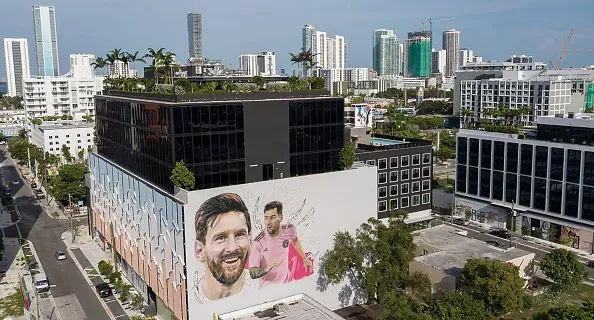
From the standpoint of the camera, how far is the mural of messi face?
31859 millimetres

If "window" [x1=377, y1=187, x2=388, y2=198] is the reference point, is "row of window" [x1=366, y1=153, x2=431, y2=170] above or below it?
above

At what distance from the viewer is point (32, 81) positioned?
126m

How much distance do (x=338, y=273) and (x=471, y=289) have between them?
963 cm

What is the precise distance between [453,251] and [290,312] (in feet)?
63.3

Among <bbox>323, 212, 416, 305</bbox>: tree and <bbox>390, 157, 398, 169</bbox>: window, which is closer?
<bbox>323, 212, 416, 305</bbox>: tree

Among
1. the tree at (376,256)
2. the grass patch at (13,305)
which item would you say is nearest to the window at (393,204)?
the tree at (376,256)

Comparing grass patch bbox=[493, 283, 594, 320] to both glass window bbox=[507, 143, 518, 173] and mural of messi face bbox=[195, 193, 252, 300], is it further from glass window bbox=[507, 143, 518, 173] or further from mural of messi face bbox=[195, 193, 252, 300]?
mural of messi face bbox=[195, 193, 252, 300]

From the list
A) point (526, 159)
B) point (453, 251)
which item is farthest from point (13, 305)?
point (526, 159)

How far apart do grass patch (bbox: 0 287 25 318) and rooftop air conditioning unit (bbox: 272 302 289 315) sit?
67.4ft

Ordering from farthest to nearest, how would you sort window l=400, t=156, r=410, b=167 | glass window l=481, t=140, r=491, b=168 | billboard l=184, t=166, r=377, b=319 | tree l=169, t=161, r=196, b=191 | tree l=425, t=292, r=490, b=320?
1. glass window l=481, t=140, r=491, b=168
2. window l=400, t=156, r=410, b=167
3. billboard l=184, t=166, r=377, b=319
4. tree l=169, t=161, r=196, b=191
5. tree l=425, t=292, r=490, b=320

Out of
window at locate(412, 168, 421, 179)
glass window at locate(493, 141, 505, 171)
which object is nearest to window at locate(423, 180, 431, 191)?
window at locate(412, 168, 421, 179)

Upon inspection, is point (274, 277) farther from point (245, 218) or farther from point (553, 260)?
point (553, 260)

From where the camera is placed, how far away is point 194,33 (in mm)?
109875

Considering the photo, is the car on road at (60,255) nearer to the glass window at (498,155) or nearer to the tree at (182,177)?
the tree at (182,177)
